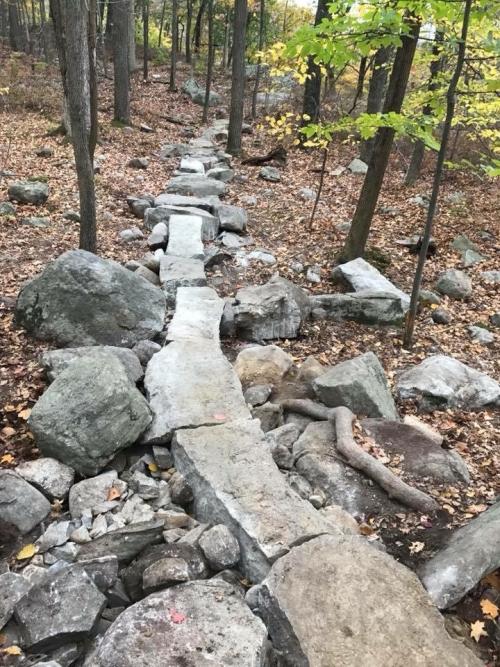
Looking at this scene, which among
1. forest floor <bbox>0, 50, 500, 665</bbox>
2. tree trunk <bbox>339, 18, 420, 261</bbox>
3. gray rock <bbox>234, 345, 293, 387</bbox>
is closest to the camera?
forest floor <bbox>0, 50, 500, 665</bbox>

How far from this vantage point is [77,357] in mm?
4820

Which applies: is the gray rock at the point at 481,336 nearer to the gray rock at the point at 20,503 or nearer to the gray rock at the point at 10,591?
the gray rock at the point at 20,503

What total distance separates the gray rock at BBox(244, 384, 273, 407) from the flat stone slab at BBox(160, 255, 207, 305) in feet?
7.82

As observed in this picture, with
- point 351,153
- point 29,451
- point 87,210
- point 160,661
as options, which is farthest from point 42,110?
point 160,661

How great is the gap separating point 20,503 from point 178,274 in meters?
4.83

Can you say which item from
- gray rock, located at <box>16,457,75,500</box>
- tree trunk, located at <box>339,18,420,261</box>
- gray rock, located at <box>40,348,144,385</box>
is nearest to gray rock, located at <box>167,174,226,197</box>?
tree trunk, located at <box>339,18,420,261</box>

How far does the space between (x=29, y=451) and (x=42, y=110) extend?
16.4m

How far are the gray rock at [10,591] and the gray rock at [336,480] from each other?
86.5 inches

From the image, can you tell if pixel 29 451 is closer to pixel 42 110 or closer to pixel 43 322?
pixel 43 322

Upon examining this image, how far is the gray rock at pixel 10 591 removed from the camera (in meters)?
2.76

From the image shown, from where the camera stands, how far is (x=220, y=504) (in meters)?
3.60

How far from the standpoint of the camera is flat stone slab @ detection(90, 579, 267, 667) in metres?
2.42

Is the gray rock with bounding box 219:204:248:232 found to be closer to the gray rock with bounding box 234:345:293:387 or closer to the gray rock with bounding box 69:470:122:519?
the gray rock with bounding box 234:345:293:387

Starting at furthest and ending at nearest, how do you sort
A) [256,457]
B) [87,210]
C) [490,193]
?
[490,193] < [87,210] < [256,457]
